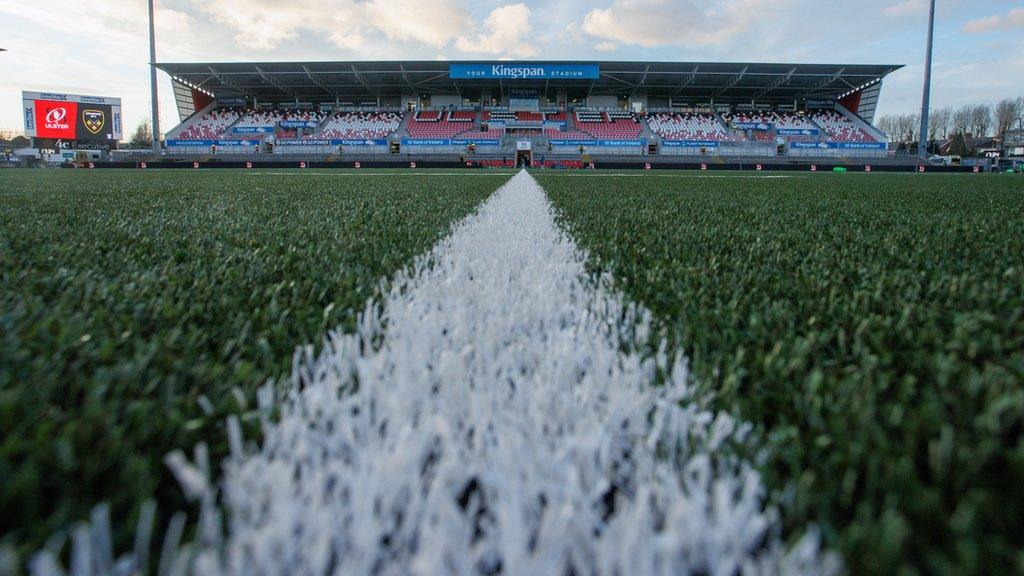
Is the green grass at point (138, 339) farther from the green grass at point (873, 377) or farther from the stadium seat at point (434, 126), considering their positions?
the stadium seat at point (434, 126)

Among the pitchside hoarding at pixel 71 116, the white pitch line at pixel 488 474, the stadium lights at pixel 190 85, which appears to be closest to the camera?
the white pitch line at pixel 488 474

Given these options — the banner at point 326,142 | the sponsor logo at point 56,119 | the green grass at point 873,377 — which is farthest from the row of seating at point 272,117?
the green grass at point 873,377

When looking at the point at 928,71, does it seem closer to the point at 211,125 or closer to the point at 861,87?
the point at 861,87

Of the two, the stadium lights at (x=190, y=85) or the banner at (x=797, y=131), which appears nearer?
the banner at (x=797, y=131)

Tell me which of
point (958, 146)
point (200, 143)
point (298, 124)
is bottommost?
point (200, 143)

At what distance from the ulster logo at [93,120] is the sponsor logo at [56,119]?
915mm

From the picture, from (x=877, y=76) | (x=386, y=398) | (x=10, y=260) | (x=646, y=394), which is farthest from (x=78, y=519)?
(x=877, y=76)

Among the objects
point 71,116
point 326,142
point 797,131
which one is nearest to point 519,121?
point 326,142

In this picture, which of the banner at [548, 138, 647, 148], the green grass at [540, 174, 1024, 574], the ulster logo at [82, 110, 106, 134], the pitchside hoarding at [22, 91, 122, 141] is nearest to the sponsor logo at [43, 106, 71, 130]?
the pitchside hoarding at [22, 91, 122, 141]

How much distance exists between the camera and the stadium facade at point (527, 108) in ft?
98.9

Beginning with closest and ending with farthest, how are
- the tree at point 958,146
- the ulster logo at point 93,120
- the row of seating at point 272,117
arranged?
the row of seating at point 272,117, the ulster logo at point 93,120, the tree at point 958,146

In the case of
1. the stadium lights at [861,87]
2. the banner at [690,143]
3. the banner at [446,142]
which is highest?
the stadium lights at [861,87]

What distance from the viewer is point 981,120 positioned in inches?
2539

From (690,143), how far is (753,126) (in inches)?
216
